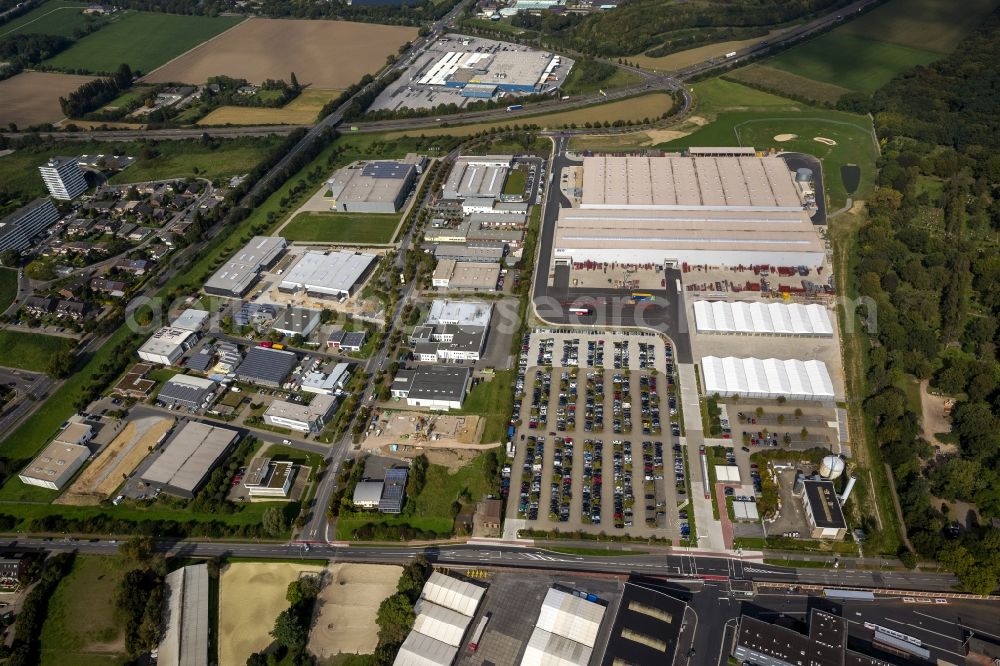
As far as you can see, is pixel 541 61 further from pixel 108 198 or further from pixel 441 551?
pixel 441 551

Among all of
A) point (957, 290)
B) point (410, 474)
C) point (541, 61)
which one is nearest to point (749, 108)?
point (541, 61)

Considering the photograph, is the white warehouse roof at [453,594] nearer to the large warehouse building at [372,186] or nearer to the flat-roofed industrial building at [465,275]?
the flat-roofed industrial building at [465,275]

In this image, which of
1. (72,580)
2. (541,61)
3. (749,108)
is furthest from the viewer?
(541,61)

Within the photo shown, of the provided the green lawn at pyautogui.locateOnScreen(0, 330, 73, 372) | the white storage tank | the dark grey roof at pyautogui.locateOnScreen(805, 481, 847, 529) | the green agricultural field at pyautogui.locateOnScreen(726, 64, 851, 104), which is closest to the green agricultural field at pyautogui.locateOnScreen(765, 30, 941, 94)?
the green agricultural field at pyautogui.locateOnScreen(726, 64, 851, 104)

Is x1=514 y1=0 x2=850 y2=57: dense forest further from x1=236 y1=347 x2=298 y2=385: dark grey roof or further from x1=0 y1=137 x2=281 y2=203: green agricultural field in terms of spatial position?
x1=236 y1=347 x2=298 y2=385: dark grey roof

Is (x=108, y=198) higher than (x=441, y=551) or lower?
higher

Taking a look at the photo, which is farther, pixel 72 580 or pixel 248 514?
pixel 248 514
